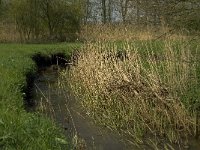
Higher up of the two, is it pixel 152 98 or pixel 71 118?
pixel 152 98

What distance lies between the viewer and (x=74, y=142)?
722cm

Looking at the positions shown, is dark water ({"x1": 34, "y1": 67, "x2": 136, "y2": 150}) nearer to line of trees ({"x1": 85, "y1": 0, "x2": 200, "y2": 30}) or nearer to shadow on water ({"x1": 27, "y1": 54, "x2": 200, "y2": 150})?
shadow on water ({"x1": 27, "y1": 54, "x2": 200, "y2": 150})

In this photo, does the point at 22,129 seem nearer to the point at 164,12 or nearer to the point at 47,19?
the point at 164,12

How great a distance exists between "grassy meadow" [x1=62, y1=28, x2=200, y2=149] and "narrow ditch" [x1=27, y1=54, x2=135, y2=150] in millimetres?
249

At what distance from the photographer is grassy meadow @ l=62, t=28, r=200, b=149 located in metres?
8.11

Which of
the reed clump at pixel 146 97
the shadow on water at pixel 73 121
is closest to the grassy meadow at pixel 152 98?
the reed clump at pixel 146 97

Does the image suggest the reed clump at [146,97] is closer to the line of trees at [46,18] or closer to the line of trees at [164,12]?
A: the line of trees at [164,12]

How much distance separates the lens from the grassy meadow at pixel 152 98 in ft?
26.6

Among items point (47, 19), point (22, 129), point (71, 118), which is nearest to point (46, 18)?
point (47, 19)

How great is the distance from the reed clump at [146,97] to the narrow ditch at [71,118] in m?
0.26

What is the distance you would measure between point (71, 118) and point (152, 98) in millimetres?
1857

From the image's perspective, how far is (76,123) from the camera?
905 centimetres

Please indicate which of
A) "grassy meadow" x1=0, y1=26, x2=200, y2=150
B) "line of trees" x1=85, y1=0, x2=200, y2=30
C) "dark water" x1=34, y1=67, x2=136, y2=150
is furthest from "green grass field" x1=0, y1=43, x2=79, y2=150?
"line of trees" x1=85, y1=0, x2=200, y2=30

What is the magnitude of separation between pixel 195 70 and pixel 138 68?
126 centimetres
